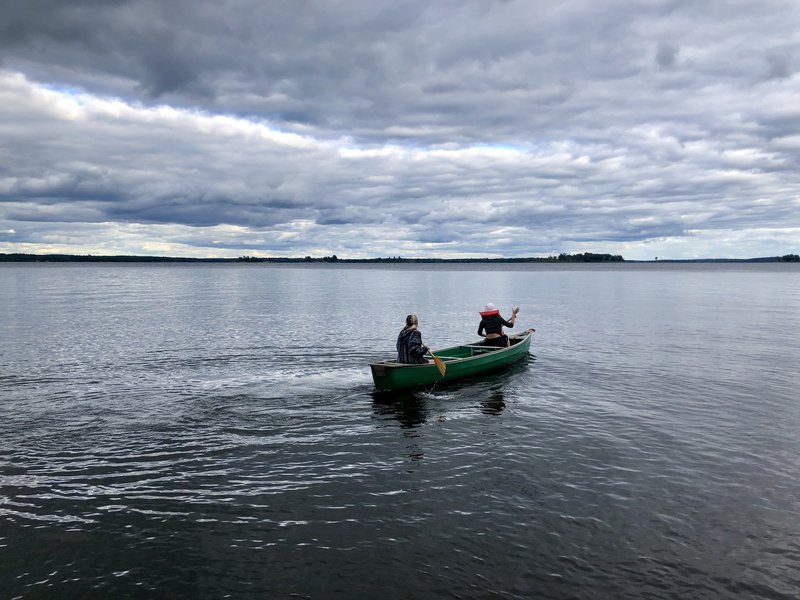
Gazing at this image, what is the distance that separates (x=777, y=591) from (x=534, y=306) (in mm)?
57903

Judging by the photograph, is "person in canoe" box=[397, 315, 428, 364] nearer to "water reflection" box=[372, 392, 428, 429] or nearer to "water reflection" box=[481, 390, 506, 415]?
"water reflection" box=[372, 392, 428, 429]

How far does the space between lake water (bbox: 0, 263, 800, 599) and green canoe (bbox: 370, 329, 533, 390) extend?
663mm

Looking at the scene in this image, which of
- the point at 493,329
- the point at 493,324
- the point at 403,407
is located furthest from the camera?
the point at 493,324

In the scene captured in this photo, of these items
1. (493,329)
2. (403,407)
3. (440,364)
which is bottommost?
(403,407)

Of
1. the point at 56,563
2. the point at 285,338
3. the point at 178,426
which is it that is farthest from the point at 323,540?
the point at 285,338

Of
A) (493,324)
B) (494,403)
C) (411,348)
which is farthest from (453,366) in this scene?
(493,324)

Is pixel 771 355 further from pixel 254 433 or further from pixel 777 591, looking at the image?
pixel 254 433

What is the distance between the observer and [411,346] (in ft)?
74.7

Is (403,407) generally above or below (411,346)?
below

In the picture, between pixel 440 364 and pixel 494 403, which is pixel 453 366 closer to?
pixel 440 364

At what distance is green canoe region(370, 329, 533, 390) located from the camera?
2188cm

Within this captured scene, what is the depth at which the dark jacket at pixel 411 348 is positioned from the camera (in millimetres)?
22750

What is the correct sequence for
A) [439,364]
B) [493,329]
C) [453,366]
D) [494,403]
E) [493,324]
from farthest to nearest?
[493,324] → [493,329] → [453,366] → [439,364] → [494,403]

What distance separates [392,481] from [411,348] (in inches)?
379
